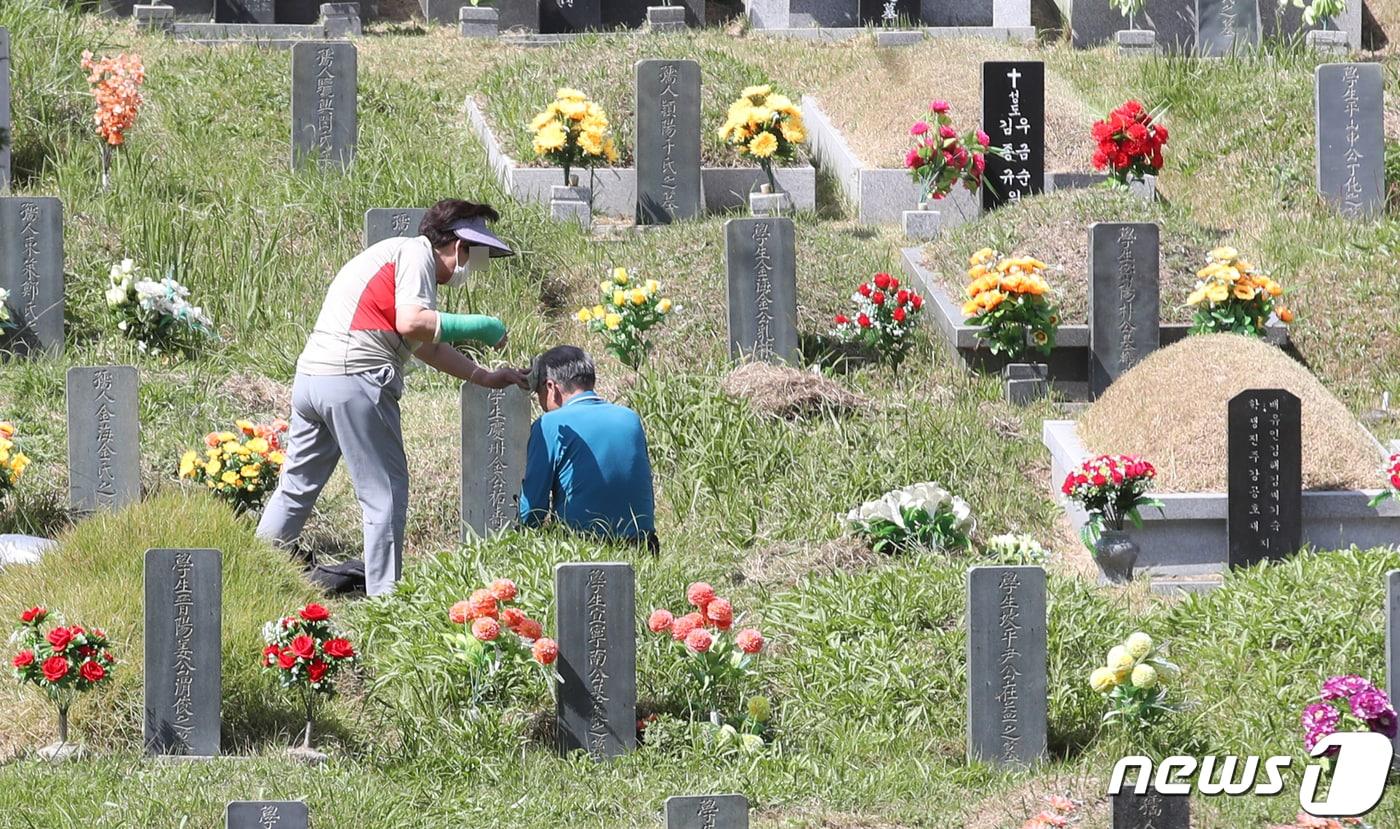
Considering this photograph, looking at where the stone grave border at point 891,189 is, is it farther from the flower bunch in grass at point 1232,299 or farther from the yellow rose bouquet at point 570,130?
the flower bunch in grass at point 1232,299

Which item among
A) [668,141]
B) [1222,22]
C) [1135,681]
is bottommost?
[1135,681]

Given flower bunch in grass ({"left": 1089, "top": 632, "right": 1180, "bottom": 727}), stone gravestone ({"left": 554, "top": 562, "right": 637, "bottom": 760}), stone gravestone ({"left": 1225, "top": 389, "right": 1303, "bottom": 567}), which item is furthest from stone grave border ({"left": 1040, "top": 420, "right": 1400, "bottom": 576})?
stone gravestone ({"left": 554, "top": 562, "right": 637, "bottom": 760})

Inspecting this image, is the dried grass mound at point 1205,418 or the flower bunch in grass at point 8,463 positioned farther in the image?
the dried grass mound at point 1205,418

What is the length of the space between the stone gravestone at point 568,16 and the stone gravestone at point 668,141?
5328mm

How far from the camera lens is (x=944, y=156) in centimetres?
1180

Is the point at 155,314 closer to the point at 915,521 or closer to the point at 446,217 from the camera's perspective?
the point at 446,217

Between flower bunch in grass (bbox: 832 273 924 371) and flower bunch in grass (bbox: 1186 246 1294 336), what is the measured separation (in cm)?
148

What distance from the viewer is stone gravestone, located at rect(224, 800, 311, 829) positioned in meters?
4.99

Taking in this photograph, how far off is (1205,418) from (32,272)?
6041mm

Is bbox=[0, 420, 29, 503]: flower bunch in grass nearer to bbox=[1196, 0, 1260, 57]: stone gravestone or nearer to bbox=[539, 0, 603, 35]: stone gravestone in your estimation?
bbox=[539, 0, 603, 35]: stone gravestone

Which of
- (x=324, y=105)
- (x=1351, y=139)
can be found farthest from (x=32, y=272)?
(x=1351, y=139)

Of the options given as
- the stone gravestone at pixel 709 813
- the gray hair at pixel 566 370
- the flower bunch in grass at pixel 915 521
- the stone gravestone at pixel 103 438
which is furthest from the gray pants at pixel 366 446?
the stone gravestone at pixel 709 813

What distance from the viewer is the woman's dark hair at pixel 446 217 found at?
748 centimetres

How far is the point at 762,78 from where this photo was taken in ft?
46.2
